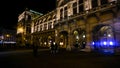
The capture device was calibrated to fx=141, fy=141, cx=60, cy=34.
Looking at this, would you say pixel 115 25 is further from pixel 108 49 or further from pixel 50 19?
pixel 50 19

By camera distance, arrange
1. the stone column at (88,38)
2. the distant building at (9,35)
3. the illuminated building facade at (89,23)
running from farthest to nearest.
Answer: the distant building at (9,35) → the stone column at (88,38) → the illuminated building facade at (89,23)

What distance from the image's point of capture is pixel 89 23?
79.0 feet

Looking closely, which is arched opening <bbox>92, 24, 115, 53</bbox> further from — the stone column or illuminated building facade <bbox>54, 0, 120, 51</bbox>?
the stone column

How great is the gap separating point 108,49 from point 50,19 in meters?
25.7

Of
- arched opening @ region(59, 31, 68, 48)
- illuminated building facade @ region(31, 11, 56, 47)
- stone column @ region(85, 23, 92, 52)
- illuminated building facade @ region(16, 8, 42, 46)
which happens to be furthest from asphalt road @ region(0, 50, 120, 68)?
illuminated building facade @ region(16, 8, 42, 46)

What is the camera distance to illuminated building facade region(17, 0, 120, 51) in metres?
20.1

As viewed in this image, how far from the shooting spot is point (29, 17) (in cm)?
6159

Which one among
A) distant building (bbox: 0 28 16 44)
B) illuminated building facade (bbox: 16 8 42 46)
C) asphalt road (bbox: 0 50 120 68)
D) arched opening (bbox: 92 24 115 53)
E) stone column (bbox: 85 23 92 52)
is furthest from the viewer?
distant building (bbox: 0 28 16 44)

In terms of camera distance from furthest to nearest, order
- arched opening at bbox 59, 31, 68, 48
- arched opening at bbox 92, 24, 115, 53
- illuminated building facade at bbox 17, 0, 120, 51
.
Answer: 1. arched opening at bbox 59, 31, 68, 48
2. arched opening at bbox 92, 24, 115, 53
3. illuminated building facade at bbox 17, 0, 120, 51

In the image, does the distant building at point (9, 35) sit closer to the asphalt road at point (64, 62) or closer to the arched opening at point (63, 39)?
the arched opening at point (63, 39)

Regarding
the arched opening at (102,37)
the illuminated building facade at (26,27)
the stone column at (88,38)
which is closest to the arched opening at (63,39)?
the stone column at (88,38)

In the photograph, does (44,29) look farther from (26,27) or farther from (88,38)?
(88,38)

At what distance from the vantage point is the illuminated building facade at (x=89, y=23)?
20.1m

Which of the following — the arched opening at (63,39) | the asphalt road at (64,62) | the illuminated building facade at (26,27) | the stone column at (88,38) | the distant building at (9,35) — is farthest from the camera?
the distant building at (9,35)
